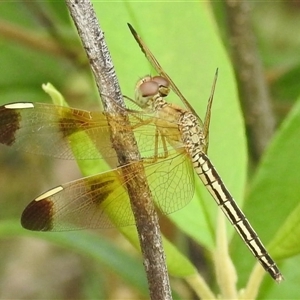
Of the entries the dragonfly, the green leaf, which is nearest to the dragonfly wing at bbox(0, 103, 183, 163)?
the dragonfly

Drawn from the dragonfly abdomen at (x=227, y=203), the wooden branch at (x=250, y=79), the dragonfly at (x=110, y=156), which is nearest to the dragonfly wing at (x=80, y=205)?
the dragonfly at (x=110, y=156)

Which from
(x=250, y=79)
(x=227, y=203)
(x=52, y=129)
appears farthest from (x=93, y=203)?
(x=250, y=79)

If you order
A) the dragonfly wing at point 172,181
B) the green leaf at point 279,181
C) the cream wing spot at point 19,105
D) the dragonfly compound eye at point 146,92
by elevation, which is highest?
the cream wing spot at point 19,105

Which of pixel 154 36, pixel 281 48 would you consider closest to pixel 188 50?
pixel 154 36

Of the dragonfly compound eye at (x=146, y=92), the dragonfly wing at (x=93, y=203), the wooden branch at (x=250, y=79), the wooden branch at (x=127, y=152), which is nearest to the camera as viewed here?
the wooden branch at (x=127, y=152)

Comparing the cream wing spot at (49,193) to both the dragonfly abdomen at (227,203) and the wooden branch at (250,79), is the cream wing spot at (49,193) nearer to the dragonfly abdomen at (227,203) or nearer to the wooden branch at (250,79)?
the dragonfly abdomen at (227,203)

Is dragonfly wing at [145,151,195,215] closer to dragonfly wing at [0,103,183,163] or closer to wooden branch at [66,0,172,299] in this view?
dragonfly wing at [0,103,183,163]
